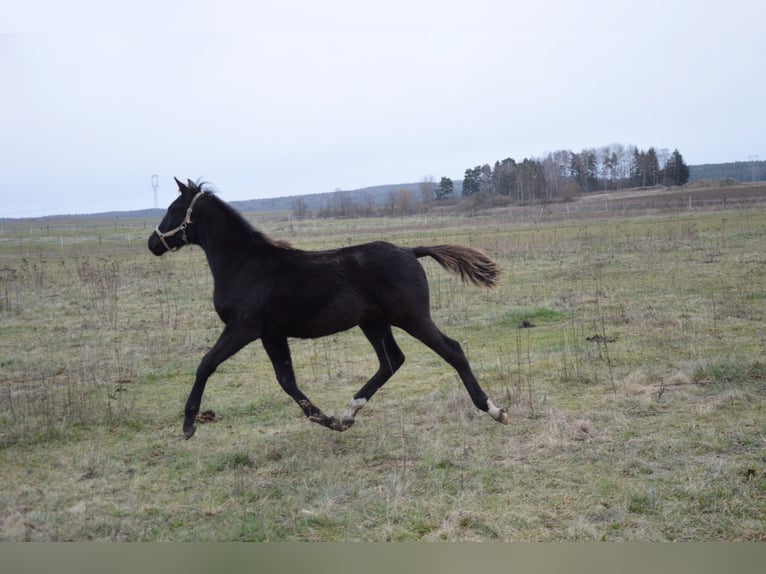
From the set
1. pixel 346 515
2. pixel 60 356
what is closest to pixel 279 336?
pixel 346 515

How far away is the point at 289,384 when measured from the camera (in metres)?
6.46

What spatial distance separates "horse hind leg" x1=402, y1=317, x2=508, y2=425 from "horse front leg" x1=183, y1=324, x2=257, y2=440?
1.62 meters

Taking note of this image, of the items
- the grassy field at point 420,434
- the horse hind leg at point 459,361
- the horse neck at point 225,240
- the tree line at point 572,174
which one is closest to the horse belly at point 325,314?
the horse hind leg at point 459,361

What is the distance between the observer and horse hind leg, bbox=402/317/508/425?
6.00 metres

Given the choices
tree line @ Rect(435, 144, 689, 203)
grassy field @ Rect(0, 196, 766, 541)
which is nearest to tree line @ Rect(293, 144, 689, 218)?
tree line @ Rect(435, 144, 689, 203)

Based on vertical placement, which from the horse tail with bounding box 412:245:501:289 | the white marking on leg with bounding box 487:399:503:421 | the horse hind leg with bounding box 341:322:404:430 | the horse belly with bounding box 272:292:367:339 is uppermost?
the horse tail with bounding box 412:245:501:289

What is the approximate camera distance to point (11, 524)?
4270 mm

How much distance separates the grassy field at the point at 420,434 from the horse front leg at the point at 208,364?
32 centimetres

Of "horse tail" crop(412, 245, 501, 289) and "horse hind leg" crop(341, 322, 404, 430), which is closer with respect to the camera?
"horse hind leg" crop(341, 322, 404, 430)

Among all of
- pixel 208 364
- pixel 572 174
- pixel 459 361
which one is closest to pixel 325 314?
pixel 208 364

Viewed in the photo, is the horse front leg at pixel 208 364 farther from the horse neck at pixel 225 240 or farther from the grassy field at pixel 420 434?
the horse neck at pixel 225 240

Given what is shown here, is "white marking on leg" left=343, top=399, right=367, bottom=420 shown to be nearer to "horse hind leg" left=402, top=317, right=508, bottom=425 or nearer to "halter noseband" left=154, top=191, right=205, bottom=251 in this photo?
"horse hind leg" left=402, top=317, right=508, bottom=425

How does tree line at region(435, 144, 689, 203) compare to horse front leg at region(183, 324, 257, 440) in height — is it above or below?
above

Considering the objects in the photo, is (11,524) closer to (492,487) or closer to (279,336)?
(279,336)
